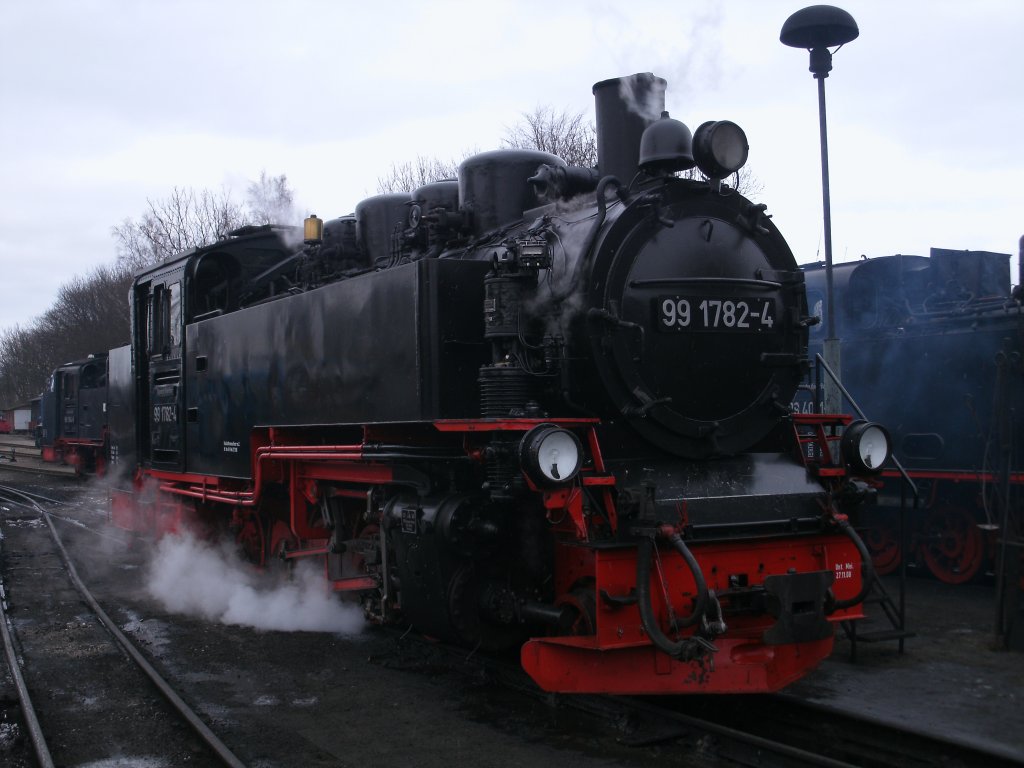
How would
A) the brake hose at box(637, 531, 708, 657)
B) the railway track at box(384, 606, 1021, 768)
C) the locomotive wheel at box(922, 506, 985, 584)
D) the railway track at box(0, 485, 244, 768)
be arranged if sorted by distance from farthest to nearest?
the locomotive wheel at box(922, 506, 985, 584), the railway track at box(0, 485, 244, 768), the brake hose at box(637, 531, 708, 657), the railway track at box(384, 606, 1021, 768)

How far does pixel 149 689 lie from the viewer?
5.84 m

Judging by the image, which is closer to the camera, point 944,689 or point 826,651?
point 826,651

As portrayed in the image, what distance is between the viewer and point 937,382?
9.04 meters

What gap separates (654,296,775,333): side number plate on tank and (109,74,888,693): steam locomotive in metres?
0.01

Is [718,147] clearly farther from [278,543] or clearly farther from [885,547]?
[885,547]

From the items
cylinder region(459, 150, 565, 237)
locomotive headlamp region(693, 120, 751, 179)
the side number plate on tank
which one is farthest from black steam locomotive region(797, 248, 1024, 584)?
cylinder region(459, 150, 565, 237)

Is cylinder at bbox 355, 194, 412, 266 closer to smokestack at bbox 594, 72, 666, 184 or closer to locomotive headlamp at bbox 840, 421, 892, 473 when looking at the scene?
smokestack at bbox 594, 72, 666, 184

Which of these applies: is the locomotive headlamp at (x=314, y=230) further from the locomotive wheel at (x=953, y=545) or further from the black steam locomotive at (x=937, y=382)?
the locomotive wheel at (x=953, y=545)

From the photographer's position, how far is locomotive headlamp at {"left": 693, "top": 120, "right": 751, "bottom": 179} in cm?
534

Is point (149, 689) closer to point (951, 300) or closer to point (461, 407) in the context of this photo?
point (461, 407)

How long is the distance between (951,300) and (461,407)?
230 inches

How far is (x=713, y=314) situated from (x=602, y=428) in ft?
2.88

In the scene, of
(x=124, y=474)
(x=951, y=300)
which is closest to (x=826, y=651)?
(x=951, y=300)

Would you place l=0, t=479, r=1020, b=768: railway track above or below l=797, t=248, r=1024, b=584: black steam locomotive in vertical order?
below
